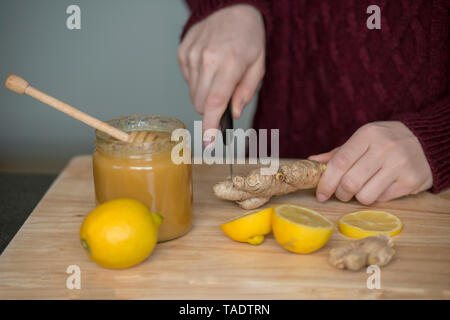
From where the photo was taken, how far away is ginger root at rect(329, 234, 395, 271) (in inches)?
36.6

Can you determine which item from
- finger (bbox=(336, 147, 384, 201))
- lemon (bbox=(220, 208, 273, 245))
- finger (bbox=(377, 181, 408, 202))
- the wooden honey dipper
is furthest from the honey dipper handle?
finger (bbox=(377, 181, 408, 202))

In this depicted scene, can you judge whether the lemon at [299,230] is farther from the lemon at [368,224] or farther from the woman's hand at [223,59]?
the woman's hand at [223,59]

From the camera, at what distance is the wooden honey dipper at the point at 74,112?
3.21 ft

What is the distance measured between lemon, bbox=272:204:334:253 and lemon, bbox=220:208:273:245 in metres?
0.02

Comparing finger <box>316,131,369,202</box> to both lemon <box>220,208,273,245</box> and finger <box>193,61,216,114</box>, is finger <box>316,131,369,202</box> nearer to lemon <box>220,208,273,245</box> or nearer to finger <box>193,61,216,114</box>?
lemon <box>220,208,273,245</box>

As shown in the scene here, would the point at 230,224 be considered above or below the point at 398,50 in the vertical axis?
below

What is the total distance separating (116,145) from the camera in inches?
39.2

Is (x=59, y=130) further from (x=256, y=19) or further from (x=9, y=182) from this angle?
(x=256, y=19)

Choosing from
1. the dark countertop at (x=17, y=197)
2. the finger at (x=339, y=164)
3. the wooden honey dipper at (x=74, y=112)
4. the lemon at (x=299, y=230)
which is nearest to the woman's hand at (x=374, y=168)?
the finger at (x=339, y=164)

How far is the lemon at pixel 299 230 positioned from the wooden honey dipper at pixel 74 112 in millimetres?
301

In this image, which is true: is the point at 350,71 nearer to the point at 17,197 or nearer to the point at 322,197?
the point at 322,197

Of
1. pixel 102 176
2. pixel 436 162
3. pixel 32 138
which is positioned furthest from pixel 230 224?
pixel 32 138
